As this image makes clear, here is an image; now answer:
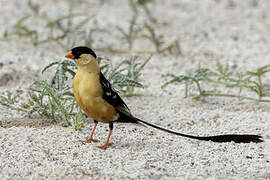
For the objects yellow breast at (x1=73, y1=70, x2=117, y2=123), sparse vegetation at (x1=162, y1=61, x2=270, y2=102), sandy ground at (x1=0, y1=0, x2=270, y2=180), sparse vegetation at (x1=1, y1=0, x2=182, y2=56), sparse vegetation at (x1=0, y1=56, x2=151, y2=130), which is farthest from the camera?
sparse vegetation at (x1=1, y1=0, x2=182, y2=56)

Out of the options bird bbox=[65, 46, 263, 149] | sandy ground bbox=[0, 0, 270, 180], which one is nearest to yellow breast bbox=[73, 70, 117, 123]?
bird bbox=[65, 46, 263, 149]

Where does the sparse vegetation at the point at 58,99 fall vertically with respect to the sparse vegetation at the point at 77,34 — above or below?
below

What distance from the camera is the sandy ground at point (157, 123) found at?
10.5 feet

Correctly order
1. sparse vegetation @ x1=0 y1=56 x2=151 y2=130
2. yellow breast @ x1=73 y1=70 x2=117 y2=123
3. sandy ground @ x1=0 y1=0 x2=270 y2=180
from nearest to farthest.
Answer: sandy ground @ x1=0 y1=0 x2=270 y2=180
yellow breast @ x1=73 y1=70 x2=117 y2=123
sparse vegetation @ x1=0 y1=56 x2=151 y2=130

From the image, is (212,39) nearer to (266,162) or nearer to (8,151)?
(266,162)

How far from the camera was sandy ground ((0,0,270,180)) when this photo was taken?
126 inches

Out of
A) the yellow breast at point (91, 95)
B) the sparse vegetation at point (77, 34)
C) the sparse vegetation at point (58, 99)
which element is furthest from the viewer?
the sparse vegetation at point (77, 34)

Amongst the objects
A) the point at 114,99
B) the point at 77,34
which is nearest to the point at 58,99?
the point at 114,99

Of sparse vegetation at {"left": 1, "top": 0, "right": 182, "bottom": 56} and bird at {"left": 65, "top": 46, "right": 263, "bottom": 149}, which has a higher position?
sparse vegetation at {"left": 1, "top": 0, "right": 182, "bottom": 56}

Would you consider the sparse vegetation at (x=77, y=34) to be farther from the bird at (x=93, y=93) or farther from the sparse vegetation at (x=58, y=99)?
the bird at (x=93, y=93)

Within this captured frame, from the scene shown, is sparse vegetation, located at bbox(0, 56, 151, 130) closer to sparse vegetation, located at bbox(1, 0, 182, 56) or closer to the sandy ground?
the sandy ground

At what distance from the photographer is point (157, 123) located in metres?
4.21

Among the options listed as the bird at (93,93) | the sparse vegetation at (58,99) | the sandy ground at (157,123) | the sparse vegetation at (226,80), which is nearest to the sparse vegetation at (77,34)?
the sandy ground at (157,123)

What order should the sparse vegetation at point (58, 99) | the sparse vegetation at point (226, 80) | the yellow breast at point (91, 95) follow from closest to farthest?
the yellow breast at point (91, 95)
the sparse vegetation at point (58, 99)
the sparse vegetation at point (226, 80)
